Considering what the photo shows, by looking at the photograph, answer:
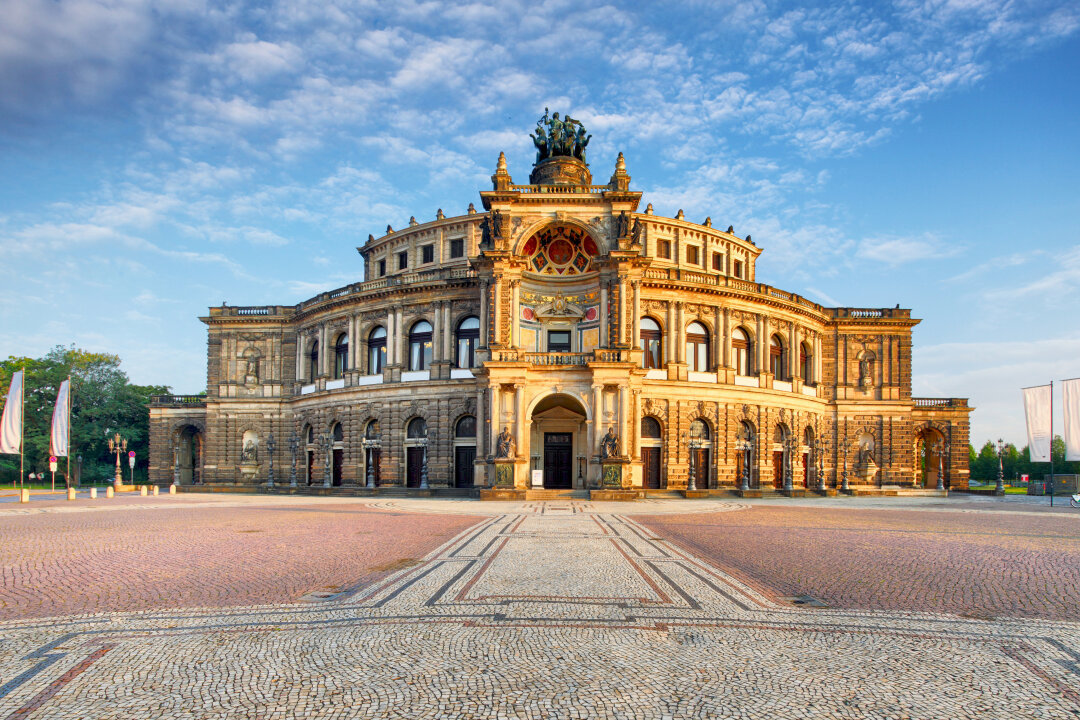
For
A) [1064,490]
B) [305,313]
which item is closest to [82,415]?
[305,313]

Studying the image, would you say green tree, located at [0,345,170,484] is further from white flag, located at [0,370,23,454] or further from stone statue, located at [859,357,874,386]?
stone statue, located at [859,357,874,386]

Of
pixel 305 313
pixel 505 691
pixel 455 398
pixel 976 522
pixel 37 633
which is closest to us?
pixel 505 691

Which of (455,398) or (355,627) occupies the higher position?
(455,398)

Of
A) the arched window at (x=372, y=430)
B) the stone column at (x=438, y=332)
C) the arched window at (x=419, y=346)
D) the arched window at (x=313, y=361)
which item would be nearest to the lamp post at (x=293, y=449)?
the arched window at (x=313, y=361)

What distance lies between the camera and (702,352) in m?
47.1

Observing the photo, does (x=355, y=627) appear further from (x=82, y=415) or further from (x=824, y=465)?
(x=82, y=415)

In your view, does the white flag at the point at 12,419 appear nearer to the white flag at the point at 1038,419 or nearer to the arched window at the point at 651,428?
the arched window at the point at 651,428

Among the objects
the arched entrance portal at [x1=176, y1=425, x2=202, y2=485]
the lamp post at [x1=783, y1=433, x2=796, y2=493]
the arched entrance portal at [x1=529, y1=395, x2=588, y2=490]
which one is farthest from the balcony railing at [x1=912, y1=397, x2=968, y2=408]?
the arched entrance portal at [x1=176, y1=425, x2=202, y2=485]

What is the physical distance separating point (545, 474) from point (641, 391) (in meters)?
8.14

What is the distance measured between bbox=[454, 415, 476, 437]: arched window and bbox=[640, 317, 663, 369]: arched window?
12.2m

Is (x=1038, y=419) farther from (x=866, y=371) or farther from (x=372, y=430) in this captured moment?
(x=372, y=430)

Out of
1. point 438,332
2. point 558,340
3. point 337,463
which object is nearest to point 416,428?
point 438,332

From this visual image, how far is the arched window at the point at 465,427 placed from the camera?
150 ft

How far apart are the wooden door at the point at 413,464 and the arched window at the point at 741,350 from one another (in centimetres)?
2301
